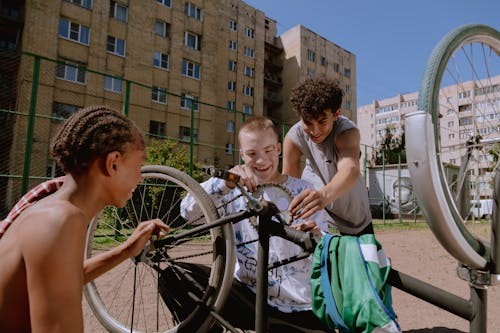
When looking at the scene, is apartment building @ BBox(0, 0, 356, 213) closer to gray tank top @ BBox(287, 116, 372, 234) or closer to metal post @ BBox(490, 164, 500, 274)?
gray tank top @ BBox(287, 116, 372, 234)

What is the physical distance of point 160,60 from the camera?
72.5ft

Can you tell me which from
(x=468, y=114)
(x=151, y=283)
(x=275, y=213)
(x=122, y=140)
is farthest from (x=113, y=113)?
(x=151, y=283)

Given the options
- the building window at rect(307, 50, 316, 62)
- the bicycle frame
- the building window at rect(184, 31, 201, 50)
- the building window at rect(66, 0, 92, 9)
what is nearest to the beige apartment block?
the building window at rect(307, 50, 316, 62)

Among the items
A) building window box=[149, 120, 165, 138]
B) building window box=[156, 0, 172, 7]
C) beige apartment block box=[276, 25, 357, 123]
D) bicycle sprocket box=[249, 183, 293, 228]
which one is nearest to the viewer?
bicycle sprocket box=[249, 183, 293, 228]

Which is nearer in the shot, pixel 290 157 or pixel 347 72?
pixel 290 157

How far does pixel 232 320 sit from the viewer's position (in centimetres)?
178

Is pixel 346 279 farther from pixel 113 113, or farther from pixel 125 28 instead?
A: pixel 125 28

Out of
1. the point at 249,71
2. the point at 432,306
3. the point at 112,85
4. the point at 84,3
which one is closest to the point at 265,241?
the point at 432,306

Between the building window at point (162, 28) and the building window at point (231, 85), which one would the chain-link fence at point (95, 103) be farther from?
the building window at point (231, 85)

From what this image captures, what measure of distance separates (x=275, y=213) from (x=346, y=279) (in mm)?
372

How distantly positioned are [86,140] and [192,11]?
25.4 m

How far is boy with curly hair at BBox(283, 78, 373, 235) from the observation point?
201 cm

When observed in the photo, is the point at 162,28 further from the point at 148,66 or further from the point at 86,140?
the point at 86,140

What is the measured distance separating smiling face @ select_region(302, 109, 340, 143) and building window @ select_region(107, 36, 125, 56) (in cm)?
2037
